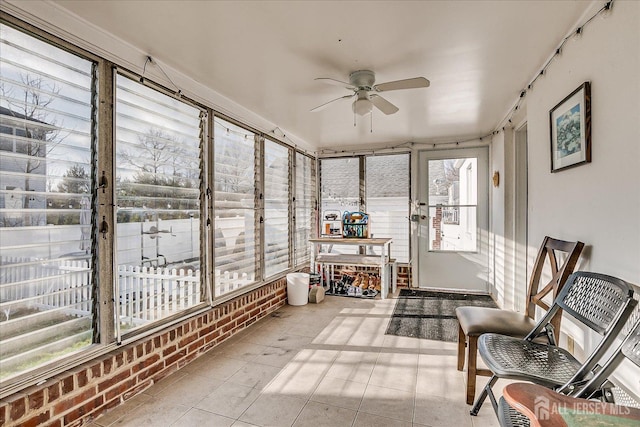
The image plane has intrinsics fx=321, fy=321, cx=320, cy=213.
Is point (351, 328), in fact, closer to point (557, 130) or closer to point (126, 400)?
point (126, 400)

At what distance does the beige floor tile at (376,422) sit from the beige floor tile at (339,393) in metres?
0.11

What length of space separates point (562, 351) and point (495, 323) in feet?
1.30

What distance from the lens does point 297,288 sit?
13.7ft

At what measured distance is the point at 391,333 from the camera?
10.6 feet

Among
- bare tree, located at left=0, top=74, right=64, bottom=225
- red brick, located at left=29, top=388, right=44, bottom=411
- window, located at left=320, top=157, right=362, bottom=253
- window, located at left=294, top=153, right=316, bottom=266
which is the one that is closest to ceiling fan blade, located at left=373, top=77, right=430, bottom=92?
bare tree, located at left=0, top=74, right=64, bottom=225

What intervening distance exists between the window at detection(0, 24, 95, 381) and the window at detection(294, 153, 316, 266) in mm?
3052

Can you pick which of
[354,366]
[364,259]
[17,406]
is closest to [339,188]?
[364,259]

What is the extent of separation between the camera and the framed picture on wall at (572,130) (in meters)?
1.76

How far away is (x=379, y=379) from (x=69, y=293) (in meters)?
2.06

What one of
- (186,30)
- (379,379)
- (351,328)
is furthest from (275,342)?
(186,30)

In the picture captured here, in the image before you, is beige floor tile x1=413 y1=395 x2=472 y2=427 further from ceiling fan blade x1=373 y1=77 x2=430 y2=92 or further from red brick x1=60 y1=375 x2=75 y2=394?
ceiling fan blade x1=373 y1=77 x2=430 y2=92

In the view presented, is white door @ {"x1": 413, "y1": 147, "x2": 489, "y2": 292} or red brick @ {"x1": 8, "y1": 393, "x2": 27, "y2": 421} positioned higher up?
white door @ {"x1": 413, "y1": 147, "x2": 489, "y2": 292}

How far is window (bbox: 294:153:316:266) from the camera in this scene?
484 cm

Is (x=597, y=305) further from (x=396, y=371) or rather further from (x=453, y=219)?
(x=453, y=219)
